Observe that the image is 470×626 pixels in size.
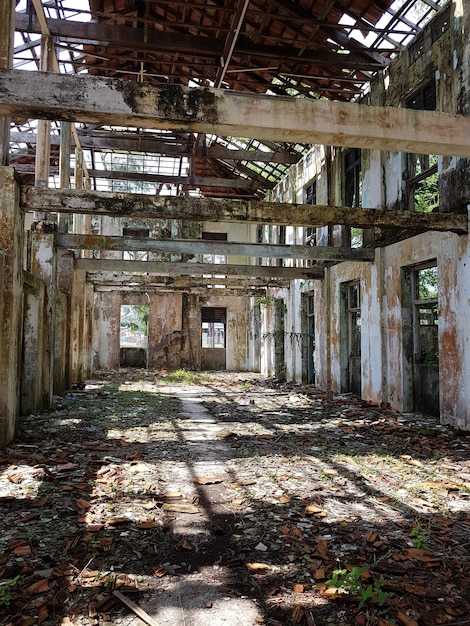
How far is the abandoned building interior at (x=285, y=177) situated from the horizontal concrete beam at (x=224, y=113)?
14 mm

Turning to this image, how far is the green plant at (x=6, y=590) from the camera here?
8.62ft

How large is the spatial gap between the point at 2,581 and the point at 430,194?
16.1m

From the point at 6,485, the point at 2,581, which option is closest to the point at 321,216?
the point at 6,485

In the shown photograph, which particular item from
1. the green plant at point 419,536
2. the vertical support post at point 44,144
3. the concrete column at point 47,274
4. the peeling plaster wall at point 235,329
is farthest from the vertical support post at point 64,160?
the peeling plaster wall at point 235,329

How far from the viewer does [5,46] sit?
21.0 feet

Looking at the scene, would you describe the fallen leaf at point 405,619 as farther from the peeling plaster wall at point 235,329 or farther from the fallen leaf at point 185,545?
the peeling plaster wall at point 235,329

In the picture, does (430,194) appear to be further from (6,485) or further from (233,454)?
(6,485)

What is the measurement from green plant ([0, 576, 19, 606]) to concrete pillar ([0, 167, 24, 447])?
11.8 ft

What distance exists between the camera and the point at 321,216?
289 inches

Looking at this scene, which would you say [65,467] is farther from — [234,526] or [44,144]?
[44,144]

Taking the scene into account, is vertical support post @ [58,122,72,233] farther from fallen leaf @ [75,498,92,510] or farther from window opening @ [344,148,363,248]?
fallen leaf @ [75,498,92,510]

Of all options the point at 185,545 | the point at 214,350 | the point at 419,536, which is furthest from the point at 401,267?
the point at 214,350

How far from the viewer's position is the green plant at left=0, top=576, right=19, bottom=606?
2627 mm

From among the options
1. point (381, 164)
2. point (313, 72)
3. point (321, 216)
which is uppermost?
point (313, 72)
